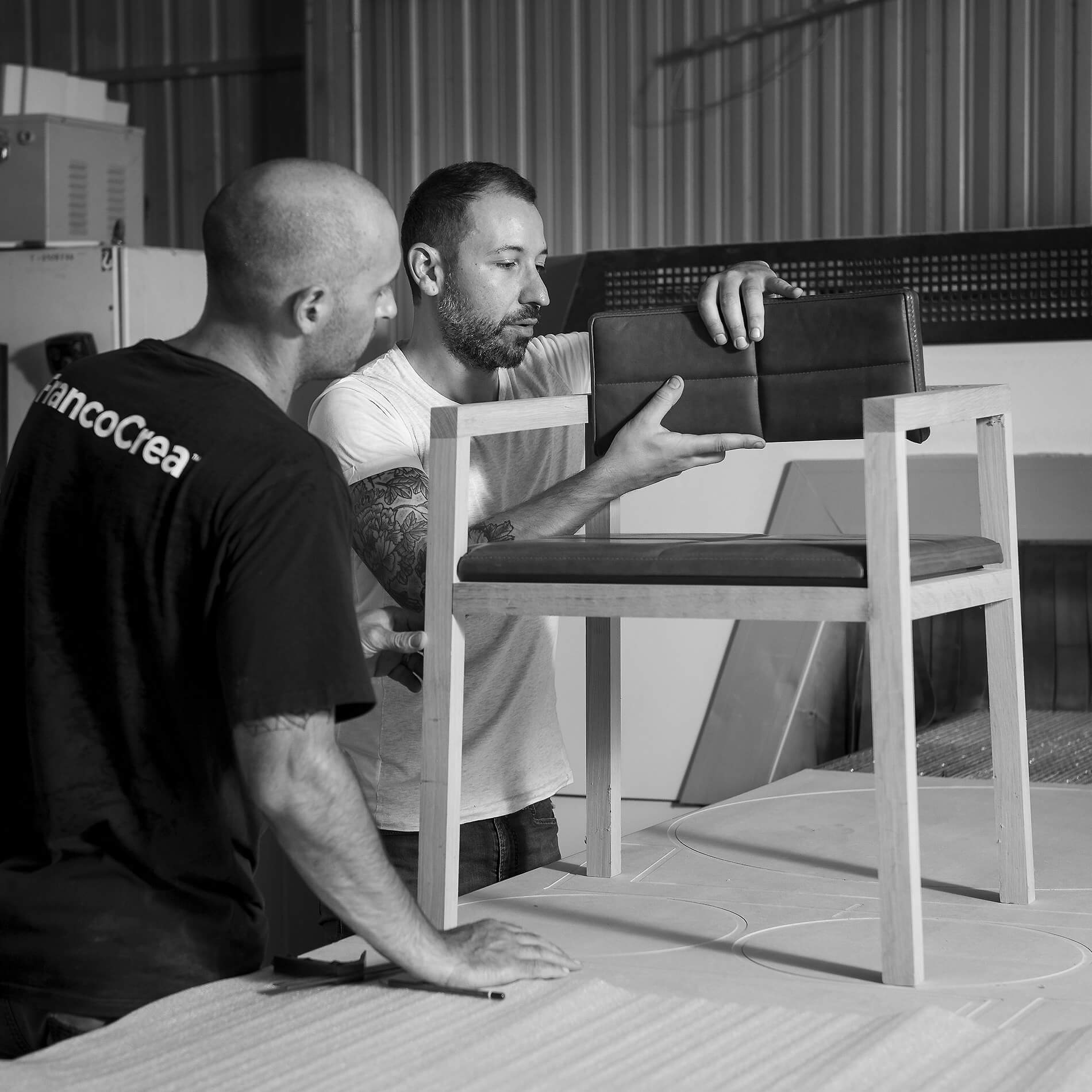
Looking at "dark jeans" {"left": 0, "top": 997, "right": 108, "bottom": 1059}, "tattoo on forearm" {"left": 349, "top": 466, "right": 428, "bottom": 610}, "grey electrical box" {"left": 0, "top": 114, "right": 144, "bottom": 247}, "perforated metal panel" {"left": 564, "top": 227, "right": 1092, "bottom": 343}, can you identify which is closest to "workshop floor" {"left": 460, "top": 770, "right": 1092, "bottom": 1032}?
"tattoo on forearm" {"left": 349, "top": 466, "right": 428, "bottom": 610}

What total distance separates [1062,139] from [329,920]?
11.8 ft

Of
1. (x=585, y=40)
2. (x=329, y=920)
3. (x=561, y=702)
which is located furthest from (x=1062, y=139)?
(x=329, y=920)

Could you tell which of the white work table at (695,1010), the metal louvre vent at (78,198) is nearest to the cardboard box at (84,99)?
the metal louvre vent at (78,198)

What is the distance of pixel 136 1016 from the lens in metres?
1.38

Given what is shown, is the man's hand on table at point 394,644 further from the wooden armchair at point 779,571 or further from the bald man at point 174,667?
the bald man at point 174,667

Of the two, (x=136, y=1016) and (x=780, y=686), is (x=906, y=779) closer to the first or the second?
(x=136, y=1016)

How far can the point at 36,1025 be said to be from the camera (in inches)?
54.3

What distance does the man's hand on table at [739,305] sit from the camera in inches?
78.4

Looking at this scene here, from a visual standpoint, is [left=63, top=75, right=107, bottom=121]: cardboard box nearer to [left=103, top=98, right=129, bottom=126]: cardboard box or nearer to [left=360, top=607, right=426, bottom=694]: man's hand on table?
[left=103, top=98, right=129, bottom=126]: cardboard box

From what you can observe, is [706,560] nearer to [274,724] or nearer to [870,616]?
[870,616]

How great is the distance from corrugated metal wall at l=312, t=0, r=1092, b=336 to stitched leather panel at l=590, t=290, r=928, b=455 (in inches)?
122

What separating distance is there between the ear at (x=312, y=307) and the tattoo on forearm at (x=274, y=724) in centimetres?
40

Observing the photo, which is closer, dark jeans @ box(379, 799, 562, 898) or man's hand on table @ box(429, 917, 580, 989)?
man's hand on table @ box(429, 917, 580, 989)

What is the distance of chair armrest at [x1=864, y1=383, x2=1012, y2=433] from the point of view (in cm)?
154
